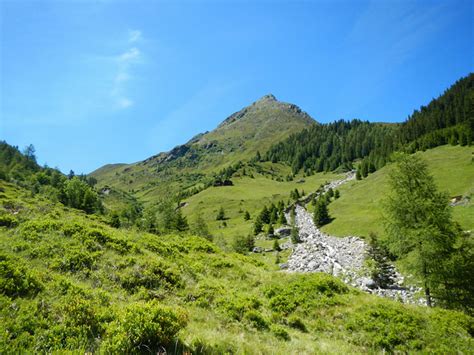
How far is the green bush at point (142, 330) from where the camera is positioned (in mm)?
5875

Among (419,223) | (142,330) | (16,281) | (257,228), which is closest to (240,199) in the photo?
(257,228)

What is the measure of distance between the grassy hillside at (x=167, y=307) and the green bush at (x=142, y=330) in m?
0.02

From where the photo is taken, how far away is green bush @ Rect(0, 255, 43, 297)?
7.33 metres

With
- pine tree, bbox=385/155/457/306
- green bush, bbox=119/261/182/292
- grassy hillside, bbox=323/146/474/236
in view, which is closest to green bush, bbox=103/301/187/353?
green bush, bbox=119/261/182/292

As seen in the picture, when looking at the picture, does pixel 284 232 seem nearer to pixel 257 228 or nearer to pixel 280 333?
pixel 257 228

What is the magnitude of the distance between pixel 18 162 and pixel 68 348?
6849 inches

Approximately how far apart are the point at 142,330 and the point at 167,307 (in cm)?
109

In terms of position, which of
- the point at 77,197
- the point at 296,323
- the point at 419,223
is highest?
the point at 77,197

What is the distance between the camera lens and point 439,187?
187ft

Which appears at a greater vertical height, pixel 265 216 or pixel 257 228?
pixel 265 216

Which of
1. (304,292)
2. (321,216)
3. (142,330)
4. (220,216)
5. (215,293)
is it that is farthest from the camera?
(220,216)

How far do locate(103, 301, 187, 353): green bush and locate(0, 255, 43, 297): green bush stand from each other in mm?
3235

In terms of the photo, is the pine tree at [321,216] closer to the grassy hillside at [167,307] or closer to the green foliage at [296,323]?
the grassy hillside at [167,307]

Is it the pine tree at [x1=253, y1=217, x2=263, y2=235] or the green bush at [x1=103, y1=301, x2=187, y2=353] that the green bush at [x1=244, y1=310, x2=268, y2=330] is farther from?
the pine tree at [x1=253, y1=217, x2=263, y2=235]
